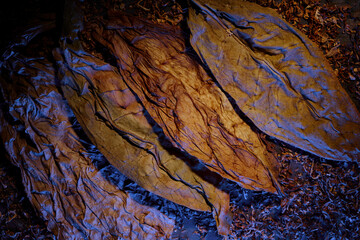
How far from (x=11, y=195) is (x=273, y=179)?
2.23 m

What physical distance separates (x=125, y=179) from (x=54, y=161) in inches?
22.7

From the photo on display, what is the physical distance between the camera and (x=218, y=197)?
142cm

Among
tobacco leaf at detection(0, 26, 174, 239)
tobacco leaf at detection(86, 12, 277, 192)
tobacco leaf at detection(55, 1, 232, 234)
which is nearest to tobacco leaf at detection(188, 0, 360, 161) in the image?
tobacco leaf at detection(86, 12, 277, 192)

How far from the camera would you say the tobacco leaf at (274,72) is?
134cm

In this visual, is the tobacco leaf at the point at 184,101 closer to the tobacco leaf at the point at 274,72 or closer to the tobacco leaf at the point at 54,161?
the tobacco leaf at the point at 274,72

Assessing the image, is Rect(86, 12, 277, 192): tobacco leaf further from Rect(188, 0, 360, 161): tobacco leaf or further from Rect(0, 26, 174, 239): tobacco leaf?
Rect(0, 26, 174, 239): tobacco leaf

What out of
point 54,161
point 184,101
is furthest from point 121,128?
point 54,161

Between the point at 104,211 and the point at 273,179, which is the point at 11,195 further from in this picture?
the point at 273,179

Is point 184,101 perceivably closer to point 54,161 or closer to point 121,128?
point 121,128

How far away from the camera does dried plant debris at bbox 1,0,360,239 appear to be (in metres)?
1.46

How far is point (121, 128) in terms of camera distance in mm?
1317

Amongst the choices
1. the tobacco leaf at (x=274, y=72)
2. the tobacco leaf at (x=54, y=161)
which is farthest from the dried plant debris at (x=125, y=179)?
the tobacco leaf at (x=274, y=72)

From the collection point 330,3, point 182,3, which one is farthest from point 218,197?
point 330,3

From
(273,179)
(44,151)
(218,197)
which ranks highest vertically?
(44,151)
